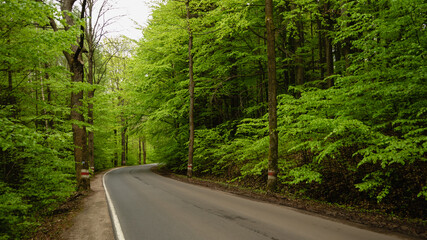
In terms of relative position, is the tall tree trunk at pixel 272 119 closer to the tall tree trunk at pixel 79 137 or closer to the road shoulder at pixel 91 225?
the road shoulder at pixel 91 225

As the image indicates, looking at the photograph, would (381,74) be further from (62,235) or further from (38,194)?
(38,194)

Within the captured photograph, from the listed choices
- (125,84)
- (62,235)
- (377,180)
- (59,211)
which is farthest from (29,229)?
(125,84)

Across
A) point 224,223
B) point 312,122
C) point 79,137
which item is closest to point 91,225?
point 224,223

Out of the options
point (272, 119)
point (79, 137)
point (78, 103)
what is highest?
point (78, 103)

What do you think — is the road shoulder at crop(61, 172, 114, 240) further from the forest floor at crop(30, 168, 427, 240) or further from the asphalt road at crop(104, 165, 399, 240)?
the asphalt road at crop(104, 165, 399, 240)

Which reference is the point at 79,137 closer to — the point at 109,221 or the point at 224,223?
the point at 109,221

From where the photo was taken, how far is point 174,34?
16.1 meters

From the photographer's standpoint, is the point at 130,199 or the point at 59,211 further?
the point at 130,199

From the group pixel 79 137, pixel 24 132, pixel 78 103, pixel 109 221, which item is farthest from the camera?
pixel 79 137

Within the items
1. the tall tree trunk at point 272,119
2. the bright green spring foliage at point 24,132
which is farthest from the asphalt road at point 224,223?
the bright green spring foliage at point 24,132

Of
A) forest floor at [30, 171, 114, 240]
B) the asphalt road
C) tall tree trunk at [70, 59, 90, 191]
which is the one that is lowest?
forest floor at [30, 171, 114, 240]

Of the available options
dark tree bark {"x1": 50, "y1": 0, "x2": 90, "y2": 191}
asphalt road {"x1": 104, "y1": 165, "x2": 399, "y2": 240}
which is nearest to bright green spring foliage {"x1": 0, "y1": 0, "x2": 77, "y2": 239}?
dark tree bark {"x1": 50, "y1": 0, "x2": 90, "y2": 191}

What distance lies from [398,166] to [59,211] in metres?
11.7

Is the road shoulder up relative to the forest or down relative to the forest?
down
